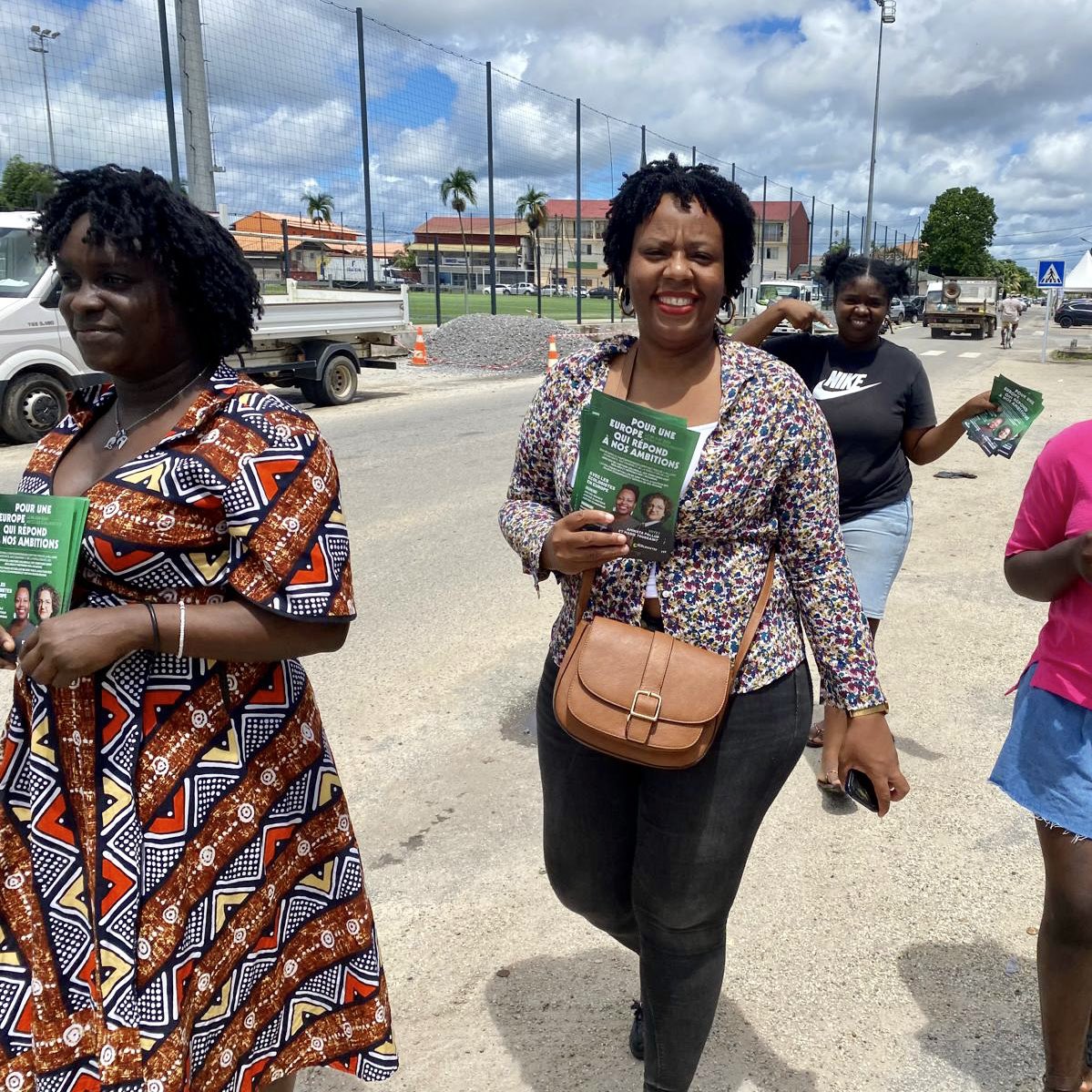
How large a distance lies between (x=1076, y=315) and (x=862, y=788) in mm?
53582

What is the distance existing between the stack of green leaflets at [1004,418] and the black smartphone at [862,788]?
2.17 m

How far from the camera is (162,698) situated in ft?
5.37

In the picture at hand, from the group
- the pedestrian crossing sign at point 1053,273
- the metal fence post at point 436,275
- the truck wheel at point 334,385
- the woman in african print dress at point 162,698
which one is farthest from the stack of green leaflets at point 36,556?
the pedestrian crossing sign at point 1053,273

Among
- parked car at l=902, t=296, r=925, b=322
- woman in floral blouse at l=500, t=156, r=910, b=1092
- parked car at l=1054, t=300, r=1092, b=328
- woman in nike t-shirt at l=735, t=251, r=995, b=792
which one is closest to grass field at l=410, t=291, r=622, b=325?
parked car at l=902, t=296, r=925, b=322

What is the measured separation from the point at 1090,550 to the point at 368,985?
1572mm

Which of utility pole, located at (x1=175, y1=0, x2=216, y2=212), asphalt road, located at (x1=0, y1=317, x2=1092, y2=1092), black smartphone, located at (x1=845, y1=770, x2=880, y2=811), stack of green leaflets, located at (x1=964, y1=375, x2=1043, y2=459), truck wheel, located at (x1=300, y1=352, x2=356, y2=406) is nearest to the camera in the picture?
black smartphone, located at (x1=845, y1=770, x2=880, y2=811)

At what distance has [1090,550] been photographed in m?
1.93

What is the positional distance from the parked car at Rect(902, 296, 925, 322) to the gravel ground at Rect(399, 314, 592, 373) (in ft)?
111

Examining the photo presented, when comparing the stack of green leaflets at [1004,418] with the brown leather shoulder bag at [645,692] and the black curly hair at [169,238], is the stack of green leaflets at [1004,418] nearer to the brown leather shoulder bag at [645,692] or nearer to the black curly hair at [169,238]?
the brown leather shoulder bag at [645,692]

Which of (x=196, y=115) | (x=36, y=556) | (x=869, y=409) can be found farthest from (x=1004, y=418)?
(x=196, y=115)

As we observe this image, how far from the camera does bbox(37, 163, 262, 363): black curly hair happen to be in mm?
1654

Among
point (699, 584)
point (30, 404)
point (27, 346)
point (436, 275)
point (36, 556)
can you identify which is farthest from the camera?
point (436, 275)

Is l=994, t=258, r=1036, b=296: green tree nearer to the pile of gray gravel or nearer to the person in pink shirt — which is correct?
the pile of gray gravel

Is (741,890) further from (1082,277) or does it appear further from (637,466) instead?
(1082,277)
